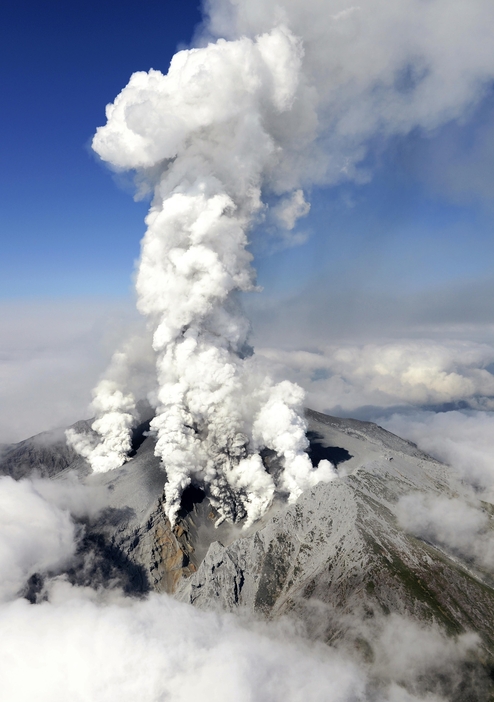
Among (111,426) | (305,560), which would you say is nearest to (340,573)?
(305,560)

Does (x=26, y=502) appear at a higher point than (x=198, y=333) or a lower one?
lower

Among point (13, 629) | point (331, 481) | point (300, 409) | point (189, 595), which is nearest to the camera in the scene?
point (13, 629)

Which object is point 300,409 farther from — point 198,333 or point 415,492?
point 415,492

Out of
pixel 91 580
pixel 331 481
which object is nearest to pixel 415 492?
pixel 331 481

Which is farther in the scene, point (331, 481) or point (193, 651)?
point (331, 481)

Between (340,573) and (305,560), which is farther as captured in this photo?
(305,560)

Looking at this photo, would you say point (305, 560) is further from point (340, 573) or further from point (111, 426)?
point (111, 426)

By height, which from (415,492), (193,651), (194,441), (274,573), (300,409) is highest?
(300,409)

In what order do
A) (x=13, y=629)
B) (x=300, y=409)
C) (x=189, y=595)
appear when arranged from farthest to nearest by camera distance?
1. (x=300, y=409)
2. (x=189, y=595)
3. (x=13, y=629)
